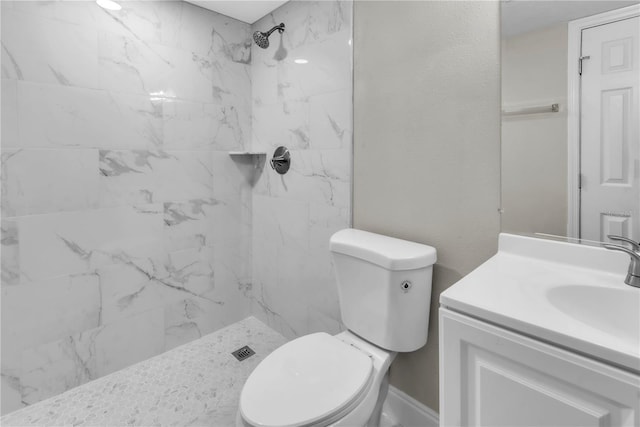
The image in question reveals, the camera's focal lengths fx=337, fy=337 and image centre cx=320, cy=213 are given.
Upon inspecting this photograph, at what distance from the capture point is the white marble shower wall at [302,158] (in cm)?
169

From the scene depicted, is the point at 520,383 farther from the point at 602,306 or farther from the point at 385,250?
the point at 385,250

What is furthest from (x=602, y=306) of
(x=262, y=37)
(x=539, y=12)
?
(x=262, y=37)

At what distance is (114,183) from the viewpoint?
1.75 meters

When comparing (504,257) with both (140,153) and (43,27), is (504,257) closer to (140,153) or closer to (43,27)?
(140,153)

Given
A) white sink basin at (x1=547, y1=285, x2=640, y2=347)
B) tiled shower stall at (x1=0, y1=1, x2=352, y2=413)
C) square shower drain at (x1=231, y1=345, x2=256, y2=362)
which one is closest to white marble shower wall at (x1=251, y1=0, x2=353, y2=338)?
tiled shower stall at (x1=0, y1=1, x2=352, y2=413)

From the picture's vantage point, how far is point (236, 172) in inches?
88.4

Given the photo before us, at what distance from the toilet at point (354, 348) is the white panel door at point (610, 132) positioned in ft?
1.71

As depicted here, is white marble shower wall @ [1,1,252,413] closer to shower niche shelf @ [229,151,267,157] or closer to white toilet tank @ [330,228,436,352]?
shower niche shelf @ [229,151,267,157]

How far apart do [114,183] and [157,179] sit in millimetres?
215

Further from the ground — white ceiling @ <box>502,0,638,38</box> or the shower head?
the shower head

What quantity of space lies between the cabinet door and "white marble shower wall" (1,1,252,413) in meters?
1.67

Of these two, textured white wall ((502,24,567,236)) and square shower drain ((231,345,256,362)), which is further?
square shower drain ((231,345,256,362))

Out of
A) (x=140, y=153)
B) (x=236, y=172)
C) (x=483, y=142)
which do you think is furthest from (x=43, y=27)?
(x=483, y=142)

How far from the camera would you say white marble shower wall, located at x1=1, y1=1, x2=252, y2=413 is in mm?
1511
